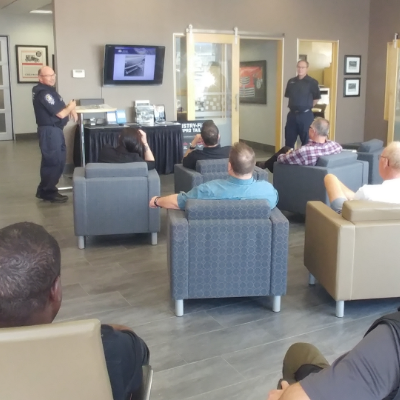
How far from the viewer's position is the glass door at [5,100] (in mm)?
13008

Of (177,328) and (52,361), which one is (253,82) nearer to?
(177,328)

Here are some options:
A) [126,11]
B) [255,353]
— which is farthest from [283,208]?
[126,11]

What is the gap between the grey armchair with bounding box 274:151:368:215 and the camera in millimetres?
5145

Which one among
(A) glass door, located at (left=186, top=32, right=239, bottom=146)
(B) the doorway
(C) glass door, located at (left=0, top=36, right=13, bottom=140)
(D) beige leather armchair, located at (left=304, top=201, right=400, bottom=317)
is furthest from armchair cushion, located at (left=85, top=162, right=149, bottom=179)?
(C) glass door, located at (left=0, top=36, right=13, bottom=140)

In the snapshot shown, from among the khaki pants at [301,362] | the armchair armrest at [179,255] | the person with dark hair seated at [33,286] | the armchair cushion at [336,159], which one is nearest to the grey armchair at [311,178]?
the armchair cushion at [336,159]

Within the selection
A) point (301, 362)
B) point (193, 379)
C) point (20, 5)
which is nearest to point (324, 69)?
point (20, 5)

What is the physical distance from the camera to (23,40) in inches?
516

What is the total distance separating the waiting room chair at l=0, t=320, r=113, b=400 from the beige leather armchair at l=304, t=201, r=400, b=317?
222 centimetres

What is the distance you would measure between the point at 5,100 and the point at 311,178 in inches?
398

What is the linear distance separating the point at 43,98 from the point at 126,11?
280 cm

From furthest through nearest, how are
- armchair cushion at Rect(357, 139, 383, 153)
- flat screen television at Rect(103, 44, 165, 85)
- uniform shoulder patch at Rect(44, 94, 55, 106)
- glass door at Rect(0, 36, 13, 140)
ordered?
1. glass door at Rect(0, 36, 13, 140)
2. flat screen television at Rect(103, 44, 165, 85)
3. armchair cushion at Rect(357, 139, 383, 153)
4. uniform shoulder patch at Rect(44, 94, 55, 106)

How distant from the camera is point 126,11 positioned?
27.3 ft

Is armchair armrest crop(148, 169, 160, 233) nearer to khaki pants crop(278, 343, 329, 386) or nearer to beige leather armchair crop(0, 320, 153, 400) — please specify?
khaki pants crop(278, 343, 329, 386)

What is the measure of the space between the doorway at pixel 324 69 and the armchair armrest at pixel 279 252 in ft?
24.6
